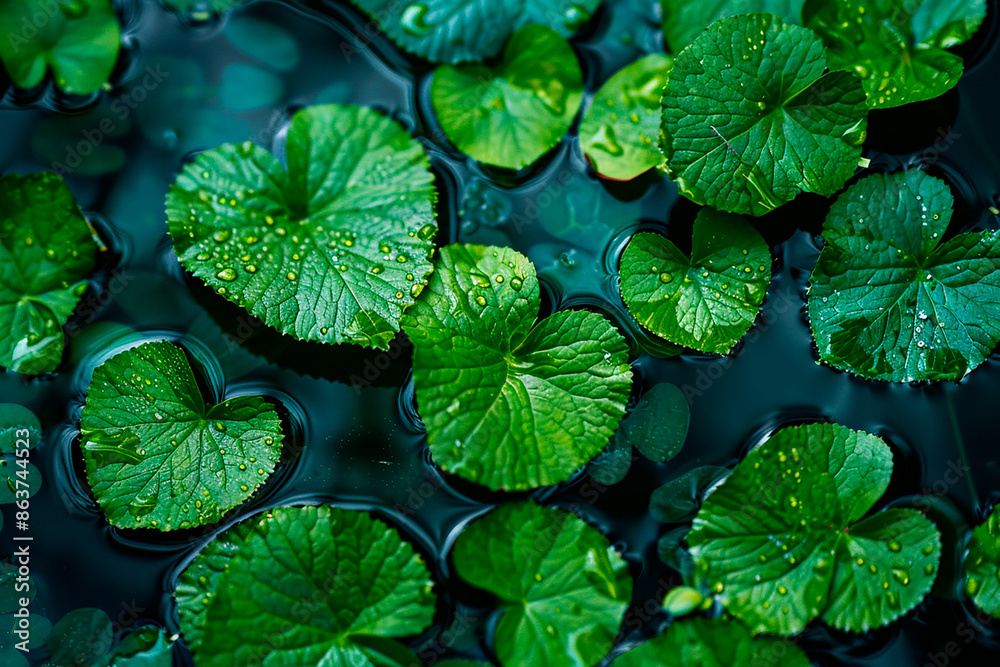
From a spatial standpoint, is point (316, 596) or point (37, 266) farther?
point (37, 266)

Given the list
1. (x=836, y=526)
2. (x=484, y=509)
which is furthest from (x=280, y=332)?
(x=836, y=526)

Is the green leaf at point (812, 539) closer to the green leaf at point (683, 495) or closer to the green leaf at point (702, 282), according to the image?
the green leaf at point (683, 495)

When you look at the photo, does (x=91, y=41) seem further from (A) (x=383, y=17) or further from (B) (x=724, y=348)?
(B) (x=724, y=348)

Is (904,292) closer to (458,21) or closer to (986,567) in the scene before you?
(986,567)

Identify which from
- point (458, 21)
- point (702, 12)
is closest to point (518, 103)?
point (458, 21)

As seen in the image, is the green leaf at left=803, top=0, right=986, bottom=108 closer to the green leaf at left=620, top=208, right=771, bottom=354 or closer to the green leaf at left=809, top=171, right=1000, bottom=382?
the green leaf at left=809, top=171, right=1000, bottom=382

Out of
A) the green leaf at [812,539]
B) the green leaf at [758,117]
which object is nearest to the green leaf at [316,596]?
the green leaf at [812,539]
